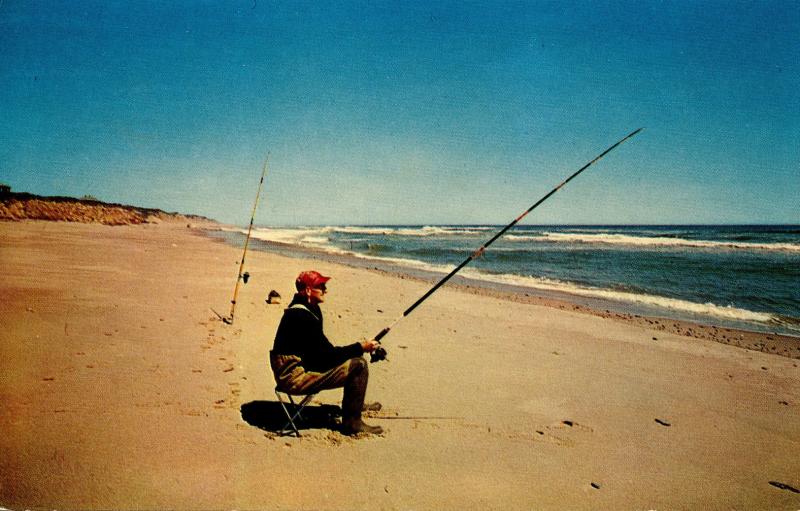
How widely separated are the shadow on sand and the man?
478mm

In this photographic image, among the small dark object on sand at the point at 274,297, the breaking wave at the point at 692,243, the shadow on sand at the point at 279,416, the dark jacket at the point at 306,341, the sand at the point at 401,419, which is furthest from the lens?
the breaking wave at the point at 692,243

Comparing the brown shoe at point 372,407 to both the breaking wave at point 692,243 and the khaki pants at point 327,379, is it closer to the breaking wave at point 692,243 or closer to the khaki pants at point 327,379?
the khaki pants at point 327,379

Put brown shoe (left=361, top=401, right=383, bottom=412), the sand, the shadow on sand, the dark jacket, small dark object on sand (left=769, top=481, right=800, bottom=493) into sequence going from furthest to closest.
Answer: brown shoe (left=361, top=401, right=383, bottom=412), the shadow on sand, the dark jacket, small dark object on sand (left=769, top=481, right=800, bottom=493), the sand

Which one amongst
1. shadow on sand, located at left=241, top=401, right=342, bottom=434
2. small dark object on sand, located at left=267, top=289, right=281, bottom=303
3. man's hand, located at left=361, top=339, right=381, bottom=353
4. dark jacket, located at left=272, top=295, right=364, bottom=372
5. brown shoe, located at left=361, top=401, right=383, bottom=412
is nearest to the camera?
dark jacket, located at left=272, top=295, right=364, bottom=372

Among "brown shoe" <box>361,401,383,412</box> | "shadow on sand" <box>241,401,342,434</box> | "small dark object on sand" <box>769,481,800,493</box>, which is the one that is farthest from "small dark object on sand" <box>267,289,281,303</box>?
"small dark object on sand" <box>769,481,800,493</box>

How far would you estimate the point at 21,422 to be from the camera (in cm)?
326

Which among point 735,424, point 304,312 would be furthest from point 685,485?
point 304,312

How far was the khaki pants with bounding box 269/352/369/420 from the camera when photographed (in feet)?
11.1

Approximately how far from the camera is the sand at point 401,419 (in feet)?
9.27

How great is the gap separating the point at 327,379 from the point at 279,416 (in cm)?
82

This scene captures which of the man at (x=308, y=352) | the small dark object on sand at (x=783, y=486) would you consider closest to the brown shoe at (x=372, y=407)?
the man at (x=308, y=352)

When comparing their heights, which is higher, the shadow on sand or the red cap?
the red cap

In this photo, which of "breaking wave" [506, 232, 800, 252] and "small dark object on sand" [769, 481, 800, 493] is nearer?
"small dark object on sand" [769, 481, 800, 493]

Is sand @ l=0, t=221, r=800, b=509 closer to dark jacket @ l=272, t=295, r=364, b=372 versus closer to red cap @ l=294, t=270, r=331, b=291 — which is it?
dark jacket @ l=272, t=295, r=364, b=372
